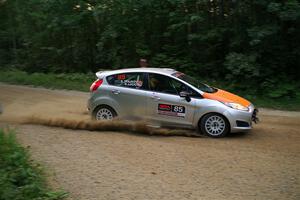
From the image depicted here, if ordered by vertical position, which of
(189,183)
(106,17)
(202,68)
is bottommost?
(189,183)

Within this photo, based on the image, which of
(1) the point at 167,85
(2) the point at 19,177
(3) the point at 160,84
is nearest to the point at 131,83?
(3) the point at 160,84

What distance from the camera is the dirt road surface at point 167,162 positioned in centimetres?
778

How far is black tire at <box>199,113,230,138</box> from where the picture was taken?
11.8 m

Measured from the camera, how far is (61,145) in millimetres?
10570

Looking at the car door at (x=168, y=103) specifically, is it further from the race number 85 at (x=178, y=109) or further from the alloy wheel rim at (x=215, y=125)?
the alloy wheel rim at (x=215, y=125)

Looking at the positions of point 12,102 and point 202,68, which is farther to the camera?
point 202,68

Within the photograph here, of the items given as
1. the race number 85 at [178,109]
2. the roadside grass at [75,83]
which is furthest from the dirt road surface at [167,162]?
the roadside grass at [75,83]

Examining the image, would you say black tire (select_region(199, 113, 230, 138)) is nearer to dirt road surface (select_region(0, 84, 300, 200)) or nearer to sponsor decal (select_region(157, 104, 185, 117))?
dirt road surface (select_region(0, 84, 300, 200))

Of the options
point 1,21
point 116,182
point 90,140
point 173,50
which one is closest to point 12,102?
point 90,140

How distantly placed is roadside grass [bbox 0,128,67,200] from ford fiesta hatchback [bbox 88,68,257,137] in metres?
4.35

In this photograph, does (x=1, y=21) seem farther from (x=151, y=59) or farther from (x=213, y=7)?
(x=213, y=7)

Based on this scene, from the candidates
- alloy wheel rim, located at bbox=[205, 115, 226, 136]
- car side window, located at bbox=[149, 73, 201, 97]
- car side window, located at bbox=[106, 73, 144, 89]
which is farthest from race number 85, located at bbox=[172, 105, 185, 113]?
car side window, located at bbox=[106, 73, 144, 89]

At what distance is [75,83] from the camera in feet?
71.9

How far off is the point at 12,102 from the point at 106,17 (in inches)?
324
